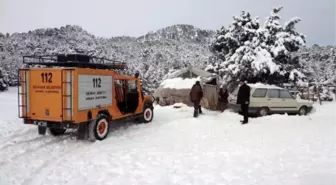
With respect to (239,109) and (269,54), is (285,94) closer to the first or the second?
(239,109)

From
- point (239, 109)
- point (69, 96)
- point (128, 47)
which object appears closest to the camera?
point (69, 96)

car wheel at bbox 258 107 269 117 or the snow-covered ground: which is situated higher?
car wheel at bbox 258 107 269 117

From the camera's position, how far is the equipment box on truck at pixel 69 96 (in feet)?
27.5

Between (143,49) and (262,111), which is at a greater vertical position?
(143,49)

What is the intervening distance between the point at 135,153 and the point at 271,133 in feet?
15.8

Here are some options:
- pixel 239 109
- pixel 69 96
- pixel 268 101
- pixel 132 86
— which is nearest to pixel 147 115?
pixel 132 86

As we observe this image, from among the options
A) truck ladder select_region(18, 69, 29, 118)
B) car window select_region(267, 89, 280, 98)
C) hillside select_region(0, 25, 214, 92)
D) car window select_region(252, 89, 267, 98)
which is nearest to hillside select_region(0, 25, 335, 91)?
hillside select_region(0, 25, 214, 92)

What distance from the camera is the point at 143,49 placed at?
9250 cm

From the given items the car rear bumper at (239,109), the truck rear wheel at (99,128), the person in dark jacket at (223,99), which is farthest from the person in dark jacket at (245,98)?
the truck rear wheel at (99,128)

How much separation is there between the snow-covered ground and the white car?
341 cm

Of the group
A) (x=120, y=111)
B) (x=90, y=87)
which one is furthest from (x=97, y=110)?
(x=120, y=111)

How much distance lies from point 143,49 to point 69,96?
8538 centimetres

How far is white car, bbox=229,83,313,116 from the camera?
14555 mm

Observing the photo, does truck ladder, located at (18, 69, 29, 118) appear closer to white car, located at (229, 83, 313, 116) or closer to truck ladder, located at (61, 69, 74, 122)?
truck ladder, located at (61, 69, 74, 122)
